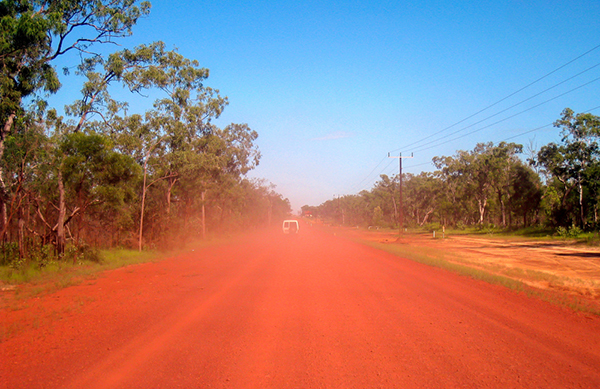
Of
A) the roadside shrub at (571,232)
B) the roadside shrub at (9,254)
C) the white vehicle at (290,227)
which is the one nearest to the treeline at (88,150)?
the roadside shrub at (9,254)

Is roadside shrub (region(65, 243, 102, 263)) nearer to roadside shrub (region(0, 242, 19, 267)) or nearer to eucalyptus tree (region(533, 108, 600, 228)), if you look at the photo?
roadside shrub (region(0, 242, 19, 267))

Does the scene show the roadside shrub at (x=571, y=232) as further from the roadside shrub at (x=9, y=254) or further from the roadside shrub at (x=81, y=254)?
Result: the roadside shrub at (x=9, y=254)

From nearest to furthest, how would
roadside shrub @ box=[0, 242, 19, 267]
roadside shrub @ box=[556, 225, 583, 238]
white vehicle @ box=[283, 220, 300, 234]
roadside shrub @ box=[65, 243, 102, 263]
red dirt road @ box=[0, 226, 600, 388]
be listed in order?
red dirt road @ box=[0, 226, 600, 388] → roadside shrub @ box=[0, 242, 19, 267] → roadside shrub @ box=[65, 243, 102, 263] → roadside shrub @ box=[556, 225, 583, 238] → white vehicle @ box=[283, 220, 300, 234]

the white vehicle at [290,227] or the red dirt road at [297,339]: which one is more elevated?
the white vehicle at [290,227]

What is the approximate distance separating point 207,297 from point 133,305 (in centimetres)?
169

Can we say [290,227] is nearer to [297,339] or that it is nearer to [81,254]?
[81,254]

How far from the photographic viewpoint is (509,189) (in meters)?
48.2

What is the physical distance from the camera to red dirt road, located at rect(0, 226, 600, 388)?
4684 mm

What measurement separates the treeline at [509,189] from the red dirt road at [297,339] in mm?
28823

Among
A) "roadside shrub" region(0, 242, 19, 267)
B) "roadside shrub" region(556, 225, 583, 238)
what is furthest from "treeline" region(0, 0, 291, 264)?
"roadside shrub" region(556, 225, 583, 238)

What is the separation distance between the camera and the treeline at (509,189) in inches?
1382

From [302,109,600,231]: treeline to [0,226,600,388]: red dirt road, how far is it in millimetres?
28823

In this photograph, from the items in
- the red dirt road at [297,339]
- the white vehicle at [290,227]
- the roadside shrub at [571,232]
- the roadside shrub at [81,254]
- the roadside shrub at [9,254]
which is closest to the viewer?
the red dirt road at [297,339]

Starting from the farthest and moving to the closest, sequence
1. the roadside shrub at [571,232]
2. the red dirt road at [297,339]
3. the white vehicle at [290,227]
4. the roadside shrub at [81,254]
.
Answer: the white vehicle at [290,227], the roadside shrub at [571,232], the roadside shrub at [81,254], the red dirt road at [297,339]
